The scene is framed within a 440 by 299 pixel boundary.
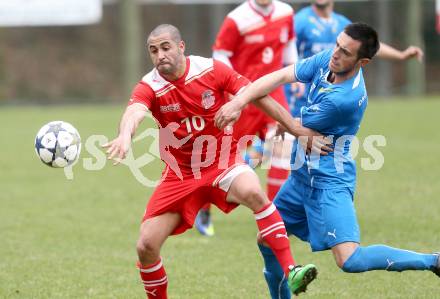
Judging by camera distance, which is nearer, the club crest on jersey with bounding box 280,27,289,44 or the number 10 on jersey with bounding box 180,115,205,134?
the number 10 on jersey with bounding box 180,115,205,134

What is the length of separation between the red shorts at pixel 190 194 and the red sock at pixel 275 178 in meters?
2.26

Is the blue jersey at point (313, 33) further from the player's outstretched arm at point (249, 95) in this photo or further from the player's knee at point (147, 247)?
the player's knee at point (147, 247)

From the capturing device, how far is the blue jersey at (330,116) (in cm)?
487

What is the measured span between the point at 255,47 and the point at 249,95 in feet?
10.1

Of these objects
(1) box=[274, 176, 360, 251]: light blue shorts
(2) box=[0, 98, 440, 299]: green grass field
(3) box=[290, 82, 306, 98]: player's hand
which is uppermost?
(3) box=[290, 82, 306, 98]: player's hand

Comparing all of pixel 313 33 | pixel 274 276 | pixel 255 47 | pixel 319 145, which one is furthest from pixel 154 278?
pixel 313 33

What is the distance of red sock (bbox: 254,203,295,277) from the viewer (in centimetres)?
488

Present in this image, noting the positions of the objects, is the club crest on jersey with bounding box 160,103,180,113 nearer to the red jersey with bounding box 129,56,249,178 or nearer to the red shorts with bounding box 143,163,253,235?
the red jersey with bounding box 129,56,249,178

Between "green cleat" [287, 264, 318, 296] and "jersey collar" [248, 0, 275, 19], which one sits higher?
"jersey collar" [248, 0, 275, 19]

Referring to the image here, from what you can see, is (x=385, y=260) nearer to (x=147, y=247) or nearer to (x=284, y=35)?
(x=147, y=247)

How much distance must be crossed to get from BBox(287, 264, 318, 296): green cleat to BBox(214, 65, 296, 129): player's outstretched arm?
0.92 metres

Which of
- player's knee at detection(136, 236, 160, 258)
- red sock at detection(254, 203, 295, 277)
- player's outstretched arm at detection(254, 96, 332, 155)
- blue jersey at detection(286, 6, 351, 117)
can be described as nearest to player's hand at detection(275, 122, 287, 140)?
player's outstretched arm at detection(254, 96, 332, 155)

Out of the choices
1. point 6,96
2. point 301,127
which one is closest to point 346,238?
point 301,127

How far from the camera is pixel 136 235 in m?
7.54
